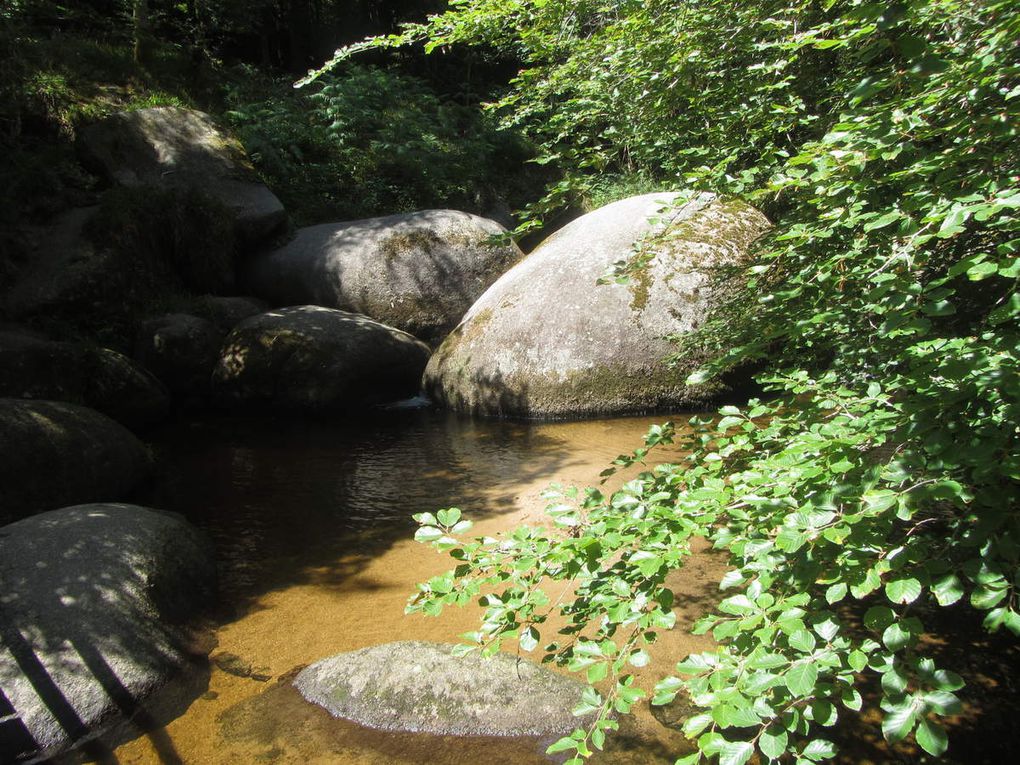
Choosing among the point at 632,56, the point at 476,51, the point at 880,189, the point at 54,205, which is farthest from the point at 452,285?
the point at 476,51

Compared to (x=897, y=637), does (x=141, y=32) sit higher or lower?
higher

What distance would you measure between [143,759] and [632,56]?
12.1 ft

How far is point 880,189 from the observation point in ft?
6.73

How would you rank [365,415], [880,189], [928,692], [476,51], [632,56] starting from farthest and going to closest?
[476,51], [365,415], [632,56], [880,189], [928,692]

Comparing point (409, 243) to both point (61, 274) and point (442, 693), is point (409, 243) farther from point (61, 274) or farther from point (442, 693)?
point (442, 693)

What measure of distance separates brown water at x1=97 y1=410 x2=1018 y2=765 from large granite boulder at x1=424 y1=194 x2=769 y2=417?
365 mm

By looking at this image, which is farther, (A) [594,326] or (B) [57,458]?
(A) [594,326]

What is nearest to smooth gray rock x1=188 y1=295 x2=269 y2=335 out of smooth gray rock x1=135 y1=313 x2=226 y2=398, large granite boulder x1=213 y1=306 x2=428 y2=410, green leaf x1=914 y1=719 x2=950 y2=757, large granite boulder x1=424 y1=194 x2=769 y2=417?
smooth gray rock x1=135 y1=313 x2=226 y2=398

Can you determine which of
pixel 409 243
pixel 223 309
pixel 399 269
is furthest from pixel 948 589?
pixel 223 309

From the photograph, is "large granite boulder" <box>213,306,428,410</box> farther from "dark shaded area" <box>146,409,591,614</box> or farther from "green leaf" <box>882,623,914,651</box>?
"green leaf" <box>882,623,914,651</box>

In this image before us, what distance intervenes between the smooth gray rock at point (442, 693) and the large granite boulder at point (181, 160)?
994cm

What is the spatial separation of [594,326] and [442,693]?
5.43 metres

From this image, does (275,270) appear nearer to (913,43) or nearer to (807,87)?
(807,87)

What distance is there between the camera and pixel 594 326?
7973 millimetres
